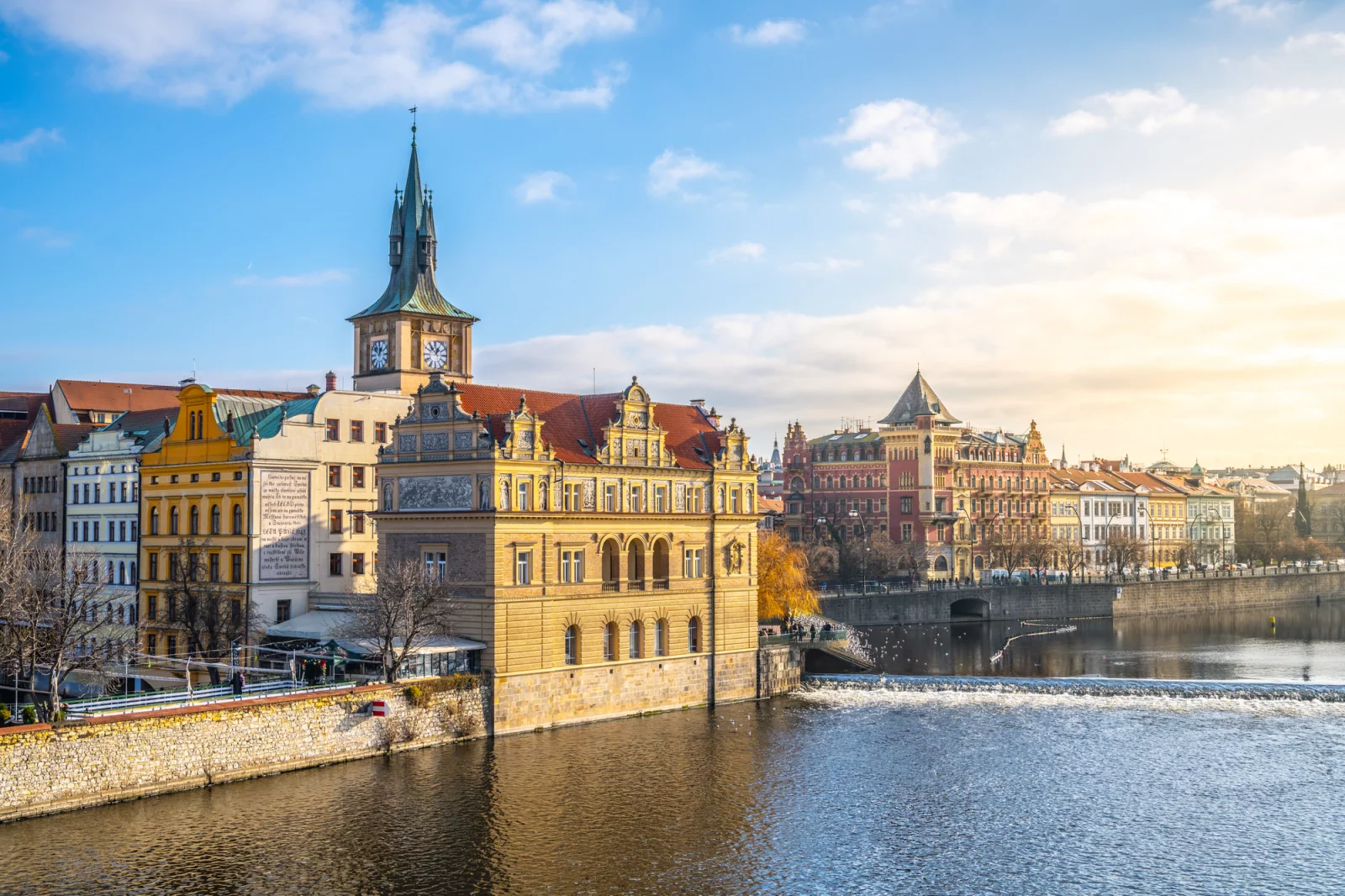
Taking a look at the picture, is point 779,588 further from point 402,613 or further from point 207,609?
point 402,613

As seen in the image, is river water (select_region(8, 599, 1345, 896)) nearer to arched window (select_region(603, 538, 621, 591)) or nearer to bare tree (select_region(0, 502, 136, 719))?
arched window (select_region(603, 538, 621, 591))

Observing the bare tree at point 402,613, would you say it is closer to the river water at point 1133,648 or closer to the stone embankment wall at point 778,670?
the stone embankment wall at point 778,670

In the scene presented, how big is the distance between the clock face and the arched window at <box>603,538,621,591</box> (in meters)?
21.2

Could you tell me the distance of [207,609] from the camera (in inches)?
2837

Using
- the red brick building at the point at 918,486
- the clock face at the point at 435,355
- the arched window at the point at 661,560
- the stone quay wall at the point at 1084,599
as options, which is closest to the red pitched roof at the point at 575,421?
the arched window at the point at 661,560

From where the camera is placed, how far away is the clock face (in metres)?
87.8

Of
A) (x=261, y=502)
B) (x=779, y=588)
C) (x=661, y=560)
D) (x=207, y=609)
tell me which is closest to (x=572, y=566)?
(x=661, y=560)

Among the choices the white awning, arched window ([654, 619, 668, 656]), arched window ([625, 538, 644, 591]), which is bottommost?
arched window ([654, 619, 668, 656])

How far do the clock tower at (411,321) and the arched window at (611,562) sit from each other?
64.9 ft

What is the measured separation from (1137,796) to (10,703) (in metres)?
46.4

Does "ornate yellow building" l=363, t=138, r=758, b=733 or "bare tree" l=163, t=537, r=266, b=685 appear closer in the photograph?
"ornate yellow building" l=363, t=138, r=758, b=733

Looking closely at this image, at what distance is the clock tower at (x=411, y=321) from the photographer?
86750mm

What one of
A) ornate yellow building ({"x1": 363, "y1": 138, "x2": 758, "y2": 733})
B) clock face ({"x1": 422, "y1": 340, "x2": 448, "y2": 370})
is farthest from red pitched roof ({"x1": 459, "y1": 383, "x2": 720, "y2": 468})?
clock face ({"x1": 422, "y1": 340, "x2": 448, "y2": 370})

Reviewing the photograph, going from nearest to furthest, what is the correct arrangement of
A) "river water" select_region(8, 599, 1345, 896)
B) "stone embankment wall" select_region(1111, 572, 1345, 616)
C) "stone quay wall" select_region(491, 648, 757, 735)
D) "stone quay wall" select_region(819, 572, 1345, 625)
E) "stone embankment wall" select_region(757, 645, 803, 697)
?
1. "river water" select_region(8, 599, 1345, 896)
2. "stone quay wall" select_region(491, 648, 757, 735)
3. "stone embankment wall" select_region(757, 645, 803, 697)
4. "stone quay wall" select_region(819, 572, 1345, 625)
5. "stone embankment wall" select_region(1111, 572, 1345, 616)
